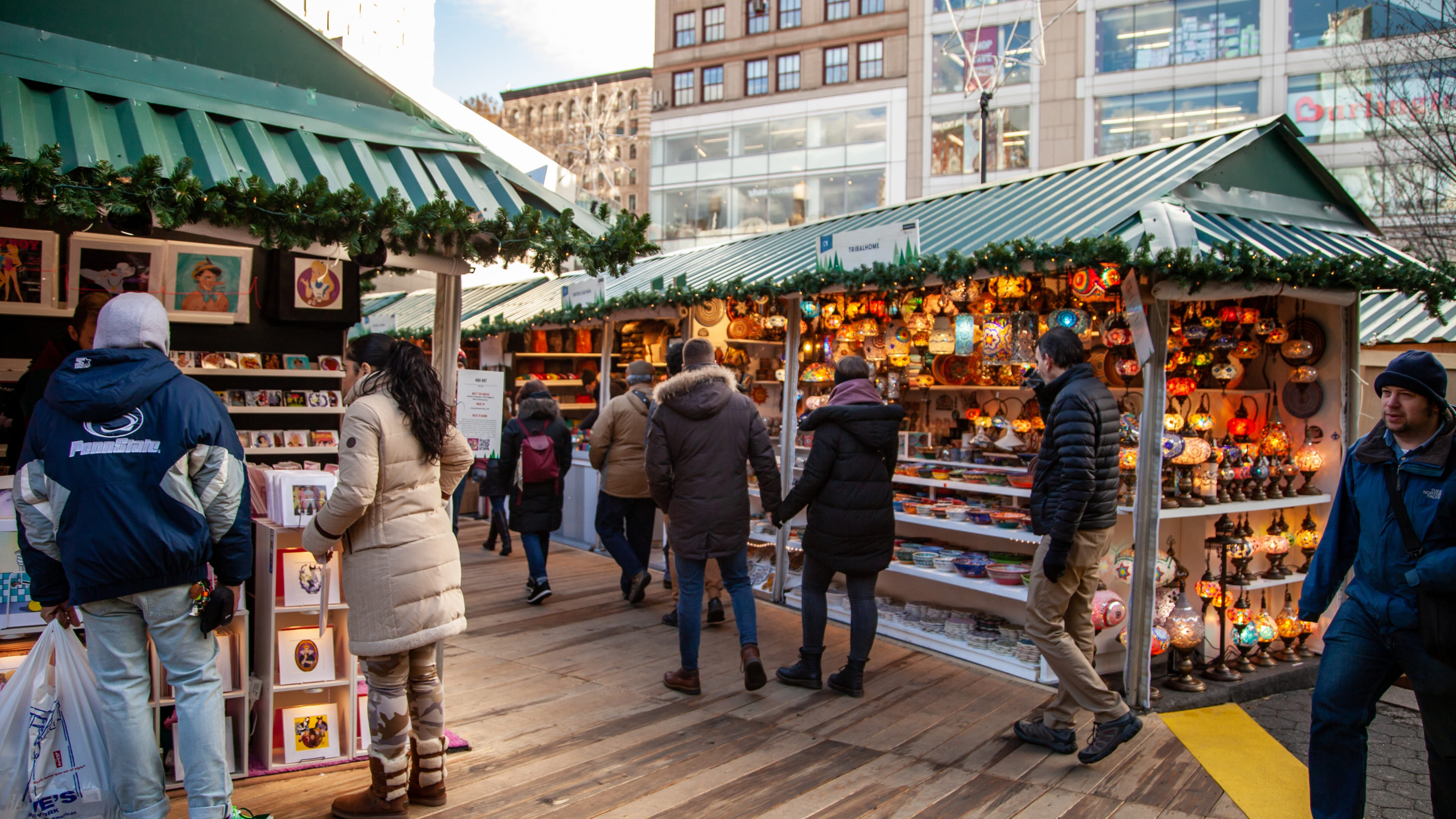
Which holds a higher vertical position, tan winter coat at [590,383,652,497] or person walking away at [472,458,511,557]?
tan winter coat at [590,383,652,497]

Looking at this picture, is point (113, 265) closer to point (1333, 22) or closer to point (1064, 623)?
point (1064, 623)

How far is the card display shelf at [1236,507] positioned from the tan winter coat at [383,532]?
3516mm

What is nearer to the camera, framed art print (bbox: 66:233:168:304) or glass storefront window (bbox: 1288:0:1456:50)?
framed art print (bbox: 66:233:168:304)

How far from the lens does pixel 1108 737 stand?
12.9 ft

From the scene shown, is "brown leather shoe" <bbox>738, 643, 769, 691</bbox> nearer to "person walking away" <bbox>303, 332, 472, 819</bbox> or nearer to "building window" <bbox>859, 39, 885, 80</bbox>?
"person walking away" <bbox>303, 332, 472, 819</bbox>

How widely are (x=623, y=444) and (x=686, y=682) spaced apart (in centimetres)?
212

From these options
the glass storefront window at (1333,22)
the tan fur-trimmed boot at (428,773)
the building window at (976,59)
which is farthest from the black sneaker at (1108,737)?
the building window at (976,59)

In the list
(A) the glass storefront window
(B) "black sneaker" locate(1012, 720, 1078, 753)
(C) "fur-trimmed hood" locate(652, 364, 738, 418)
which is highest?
(A) the glass storefront window

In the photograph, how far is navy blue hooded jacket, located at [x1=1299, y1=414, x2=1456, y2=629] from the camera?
2908 millimetres

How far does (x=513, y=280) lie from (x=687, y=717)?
12.1 meters

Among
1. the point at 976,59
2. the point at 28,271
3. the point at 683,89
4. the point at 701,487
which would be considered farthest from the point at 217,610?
the point at 683,89

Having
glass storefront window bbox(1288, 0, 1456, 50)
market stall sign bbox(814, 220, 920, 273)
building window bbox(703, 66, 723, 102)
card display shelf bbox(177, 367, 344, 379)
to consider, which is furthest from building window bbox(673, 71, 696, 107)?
card display shelf bbox(177, 367, 344, 379)

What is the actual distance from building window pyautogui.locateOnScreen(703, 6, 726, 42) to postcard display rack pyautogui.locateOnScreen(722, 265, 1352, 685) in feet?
97.2

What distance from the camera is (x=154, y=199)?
326cm
